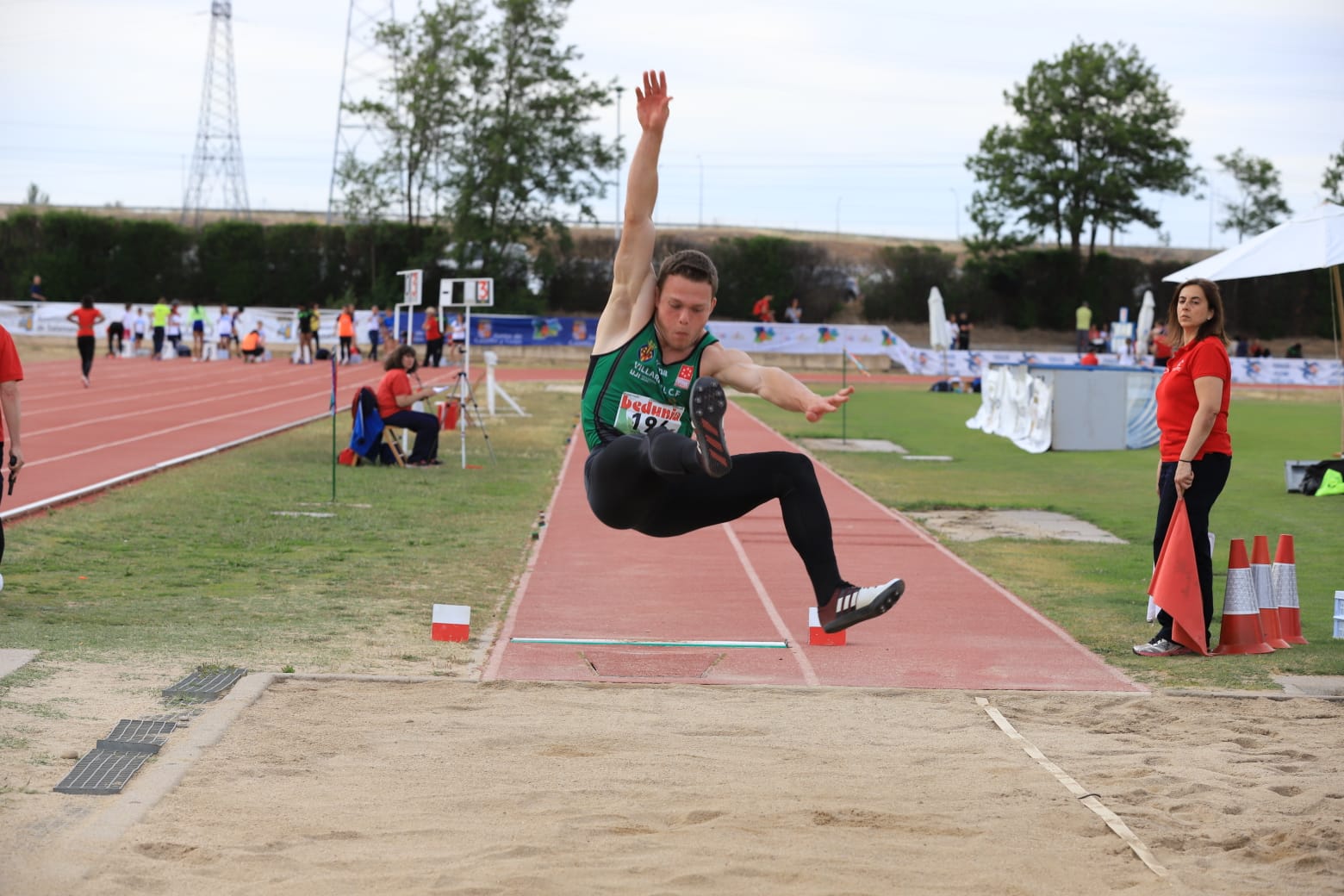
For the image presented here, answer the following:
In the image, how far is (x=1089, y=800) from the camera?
5.23 m

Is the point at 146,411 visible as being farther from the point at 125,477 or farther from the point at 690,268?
the point at 690,268

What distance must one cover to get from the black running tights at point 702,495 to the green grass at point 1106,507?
Answer: 286 cm

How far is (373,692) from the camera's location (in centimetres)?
665

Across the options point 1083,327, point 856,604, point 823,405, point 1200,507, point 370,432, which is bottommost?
point 370,432

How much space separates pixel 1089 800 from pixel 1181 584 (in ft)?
9.92

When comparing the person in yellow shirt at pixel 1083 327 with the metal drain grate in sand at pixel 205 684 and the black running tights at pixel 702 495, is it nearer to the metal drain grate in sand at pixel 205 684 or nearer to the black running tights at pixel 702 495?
the metal drain grate in sand at pixel 205 684

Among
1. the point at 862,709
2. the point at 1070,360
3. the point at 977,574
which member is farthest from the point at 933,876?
the point at 1070,360

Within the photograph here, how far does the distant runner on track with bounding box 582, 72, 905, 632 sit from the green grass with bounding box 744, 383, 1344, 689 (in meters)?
2.85

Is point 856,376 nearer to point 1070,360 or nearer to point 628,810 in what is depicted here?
point 1070,360

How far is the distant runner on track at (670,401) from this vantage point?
5227 mm

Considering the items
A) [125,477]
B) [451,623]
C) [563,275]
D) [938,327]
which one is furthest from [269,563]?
[563,275]

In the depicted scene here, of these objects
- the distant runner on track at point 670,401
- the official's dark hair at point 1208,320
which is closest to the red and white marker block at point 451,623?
the distant runner on track at point 670,401

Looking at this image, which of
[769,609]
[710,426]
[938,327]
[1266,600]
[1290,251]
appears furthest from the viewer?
[938,327]

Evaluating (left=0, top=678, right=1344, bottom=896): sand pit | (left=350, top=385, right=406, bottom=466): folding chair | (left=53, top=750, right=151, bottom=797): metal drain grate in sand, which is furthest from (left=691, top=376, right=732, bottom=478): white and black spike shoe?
(left=350, top=385, right=406, bottom=466): folding chair
